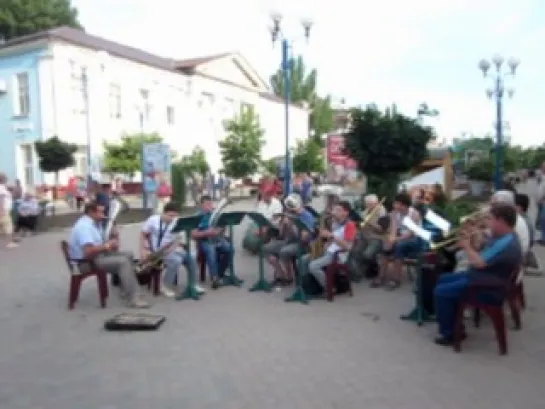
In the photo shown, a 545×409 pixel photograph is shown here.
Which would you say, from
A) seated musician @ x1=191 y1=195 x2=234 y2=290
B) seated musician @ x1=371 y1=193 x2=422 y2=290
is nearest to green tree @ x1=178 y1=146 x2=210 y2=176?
seated musician @ x1=191 y1=195 x2=234 y2=290

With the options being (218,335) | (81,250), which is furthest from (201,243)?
(218,335)

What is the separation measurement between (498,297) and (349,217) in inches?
123

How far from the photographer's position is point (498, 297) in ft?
18.7

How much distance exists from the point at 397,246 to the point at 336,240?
1.23 m

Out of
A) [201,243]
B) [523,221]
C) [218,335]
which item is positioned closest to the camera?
[218,335]

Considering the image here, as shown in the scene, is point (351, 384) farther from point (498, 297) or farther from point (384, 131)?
point (384, 131)

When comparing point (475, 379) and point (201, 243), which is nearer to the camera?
point (475, 379)

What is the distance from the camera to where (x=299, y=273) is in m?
8.71

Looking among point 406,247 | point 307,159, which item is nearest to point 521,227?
point 406,247

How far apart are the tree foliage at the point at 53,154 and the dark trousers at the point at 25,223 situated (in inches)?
408

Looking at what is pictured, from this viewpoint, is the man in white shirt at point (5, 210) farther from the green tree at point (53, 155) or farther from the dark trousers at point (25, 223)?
the green tree at point (53, 155)

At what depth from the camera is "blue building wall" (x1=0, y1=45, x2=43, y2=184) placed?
108ft

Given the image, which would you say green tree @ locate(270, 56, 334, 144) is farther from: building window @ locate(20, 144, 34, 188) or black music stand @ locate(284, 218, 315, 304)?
black music stand @ locate(284, 218, 315, 304)

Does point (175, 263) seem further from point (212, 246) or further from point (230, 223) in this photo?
point (230, 223)
